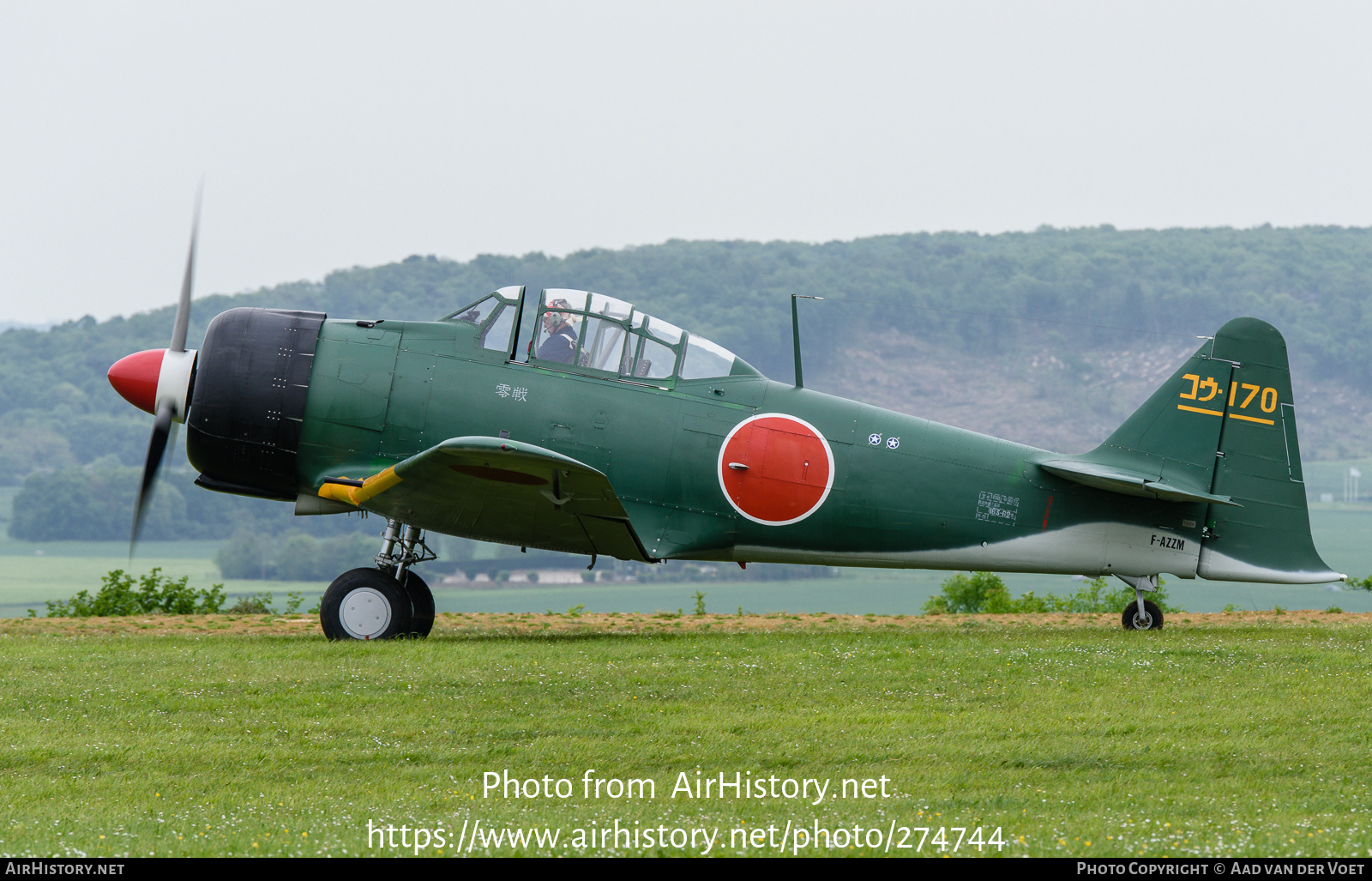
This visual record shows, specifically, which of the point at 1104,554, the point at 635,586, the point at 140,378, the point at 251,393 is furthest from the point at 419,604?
the point at 635,586

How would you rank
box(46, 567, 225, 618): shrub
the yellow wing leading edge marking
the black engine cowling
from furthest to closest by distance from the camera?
box(46, 567, 225, 618): shrub, the black engine cowling, the yellow wing leading edge marking

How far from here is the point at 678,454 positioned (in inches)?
430

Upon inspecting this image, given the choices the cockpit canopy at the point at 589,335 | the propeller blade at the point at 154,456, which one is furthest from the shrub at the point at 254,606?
the cockpit canopy at the point at 589,335

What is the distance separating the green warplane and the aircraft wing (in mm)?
41

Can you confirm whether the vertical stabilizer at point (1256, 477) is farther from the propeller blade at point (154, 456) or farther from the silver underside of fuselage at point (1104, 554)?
the propeller blade at point (154, 456)

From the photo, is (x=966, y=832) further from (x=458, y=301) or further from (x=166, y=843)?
(x=458, y=301)

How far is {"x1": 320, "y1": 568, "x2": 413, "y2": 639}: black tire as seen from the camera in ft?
35.1

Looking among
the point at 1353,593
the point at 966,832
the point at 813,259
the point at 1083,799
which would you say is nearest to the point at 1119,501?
the point at 1083,799

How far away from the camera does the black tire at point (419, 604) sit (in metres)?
11.2

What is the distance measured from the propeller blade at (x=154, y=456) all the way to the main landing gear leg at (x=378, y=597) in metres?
1.83

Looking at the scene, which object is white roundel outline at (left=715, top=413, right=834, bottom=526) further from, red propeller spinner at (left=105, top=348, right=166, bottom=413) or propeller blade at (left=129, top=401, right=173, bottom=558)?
red propeller spinner at (left=105, top=348, right=166, bottom=413)

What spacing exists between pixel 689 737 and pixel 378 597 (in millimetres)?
4520

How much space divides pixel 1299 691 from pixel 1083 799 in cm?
335

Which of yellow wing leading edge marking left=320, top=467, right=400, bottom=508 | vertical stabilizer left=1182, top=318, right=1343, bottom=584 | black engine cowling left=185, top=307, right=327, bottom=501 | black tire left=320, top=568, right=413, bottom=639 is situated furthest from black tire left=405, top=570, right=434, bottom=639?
vertical stabilizer left=1182, top=318, right=1343, bottom=584
